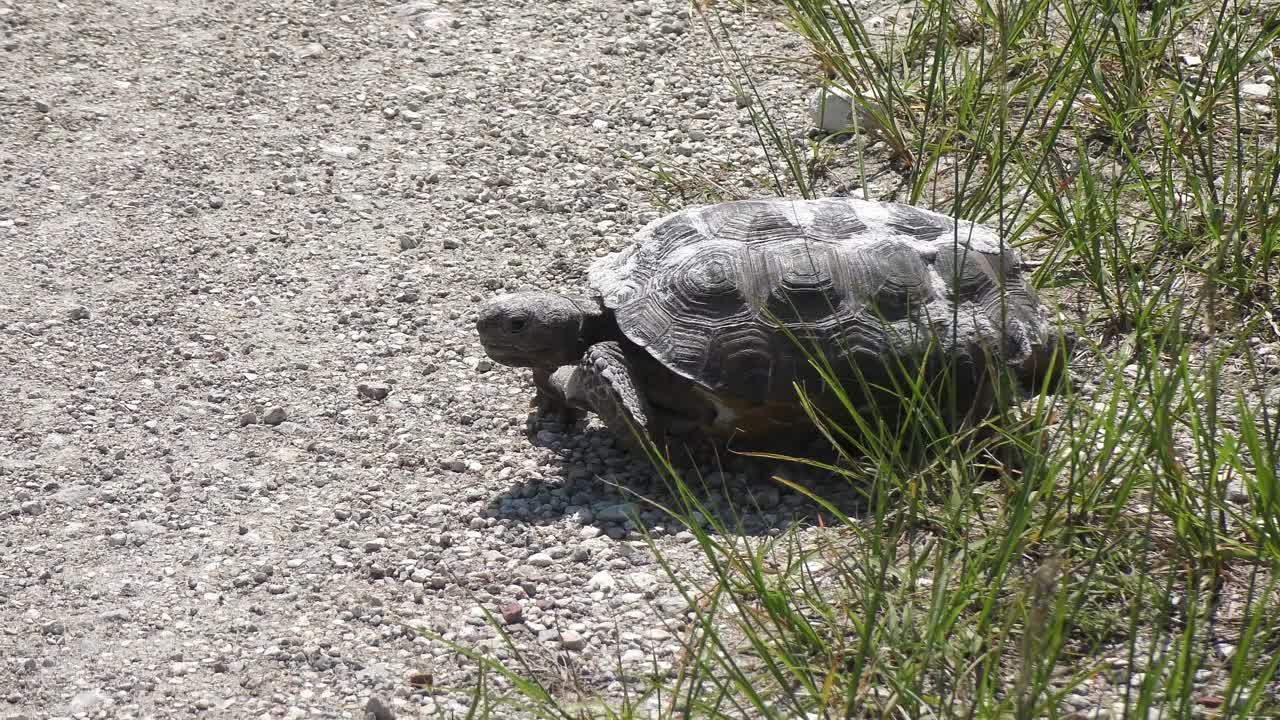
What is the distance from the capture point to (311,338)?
3.86 meters

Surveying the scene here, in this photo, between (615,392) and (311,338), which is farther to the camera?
(311,338)

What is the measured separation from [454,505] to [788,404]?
85 centimetres

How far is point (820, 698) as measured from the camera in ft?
6.79

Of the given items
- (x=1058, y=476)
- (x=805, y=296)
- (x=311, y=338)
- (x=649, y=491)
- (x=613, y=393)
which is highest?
(x=805, y=296)

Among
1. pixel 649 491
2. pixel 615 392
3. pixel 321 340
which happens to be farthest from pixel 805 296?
pixel 321 340

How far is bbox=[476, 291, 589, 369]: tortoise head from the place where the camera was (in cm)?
324

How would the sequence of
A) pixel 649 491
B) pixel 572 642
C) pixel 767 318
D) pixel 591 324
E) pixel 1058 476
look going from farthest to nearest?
pixel 591 324 < pixel 649 491 < pixel 767 318 < pixel 1058 476 < pixel 572 642

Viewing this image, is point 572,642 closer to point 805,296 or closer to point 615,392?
point 615,392

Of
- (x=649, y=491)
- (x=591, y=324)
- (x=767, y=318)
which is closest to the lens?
(x=767, y=318)

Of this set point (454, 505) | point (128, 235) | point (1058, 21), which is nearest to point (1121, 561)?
point (454, 505)

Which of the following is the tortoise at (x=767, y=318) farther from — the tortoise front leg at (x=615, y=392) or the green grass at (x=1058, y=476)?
the green grass at (x=1058, y=476)

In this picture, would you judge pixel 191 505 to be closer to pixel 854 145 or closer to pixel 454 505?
pixel 454 505

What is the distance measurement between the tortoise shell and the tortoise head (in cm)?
12

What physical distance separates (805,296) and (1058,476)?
70 cm
